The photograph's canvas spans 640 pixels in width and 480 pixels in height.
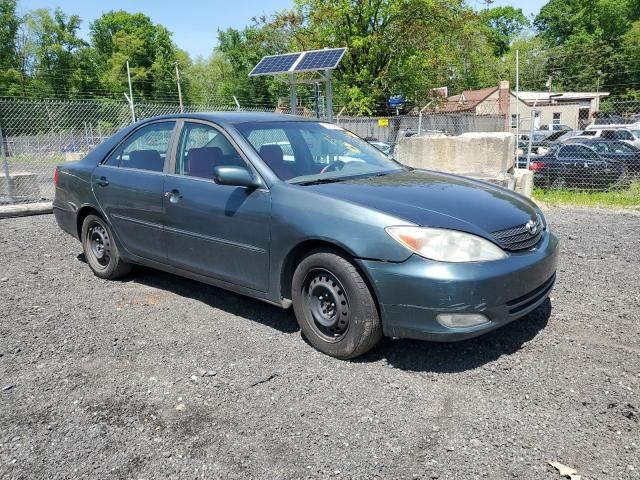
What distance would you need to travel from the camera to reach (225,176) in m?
3.66

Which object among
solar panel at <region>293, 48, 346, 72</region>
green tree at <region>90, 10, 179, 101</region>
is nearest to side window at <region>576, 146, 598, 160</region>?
solar panel at <region>293, 48, 346, 72</region>

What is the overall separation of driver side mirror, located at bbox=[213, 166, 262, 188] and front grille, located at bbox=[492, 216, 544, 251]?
162cm

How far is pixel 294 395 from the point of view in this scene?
3.10 metres

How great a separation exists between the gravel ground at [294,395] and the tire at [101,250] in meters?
0.46

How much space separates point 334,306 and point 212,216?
1187 mm

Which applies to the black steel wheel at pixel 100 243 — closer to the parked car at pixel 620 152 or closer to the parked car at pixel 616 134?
the parked car at pixel 620 152

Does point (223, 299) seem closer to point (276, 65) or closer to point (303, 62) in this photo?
point (303, 62)

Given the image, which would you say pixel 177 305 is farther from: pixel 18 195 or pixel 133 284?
pixel 18 195

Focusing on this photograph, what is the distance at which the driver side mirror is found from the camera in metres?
3.67

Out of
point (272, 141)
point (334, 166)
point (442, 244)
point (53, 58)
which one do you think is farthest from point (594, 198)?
point (53, 58)

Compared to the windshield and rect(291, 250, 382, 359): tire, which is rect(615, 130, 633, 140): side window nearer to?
the windshield

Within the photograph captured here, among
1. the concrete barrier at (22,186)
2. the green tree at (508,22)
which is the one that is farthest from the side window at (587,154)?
the green tree at (508,22)

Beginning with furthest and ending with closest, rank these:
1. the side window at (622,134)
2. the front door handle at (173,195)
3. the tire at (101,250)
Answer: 1. the side window at (622,134)
2. the tire at (101,250)
3. the front door handle at (173,195)

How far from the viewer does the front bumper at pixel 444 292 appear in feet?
9.87
